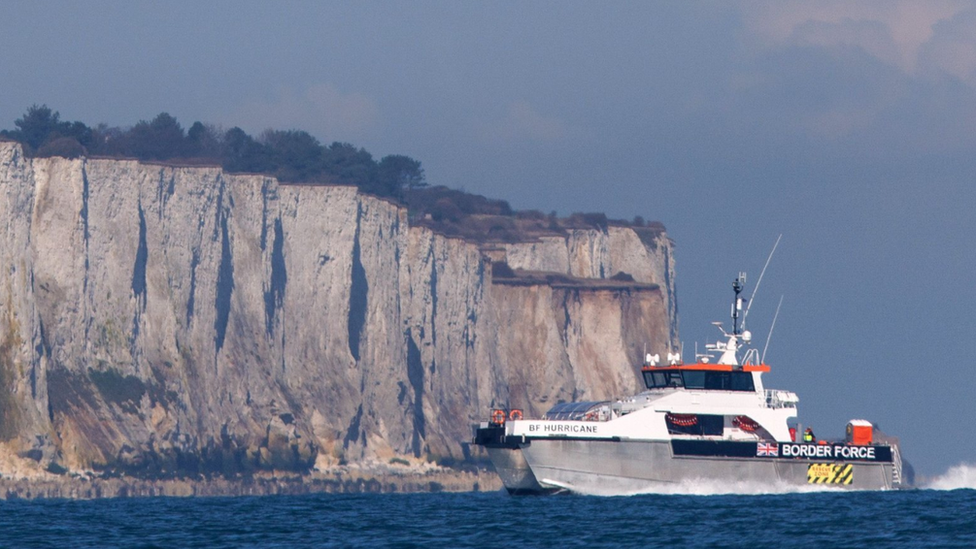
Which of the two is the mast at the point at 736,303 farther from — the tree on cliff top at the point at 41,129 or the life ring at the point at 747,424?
the tree on cliff top at the point at 41,129

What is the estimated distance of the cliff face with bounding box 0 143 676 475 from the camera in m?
Result: 87.9

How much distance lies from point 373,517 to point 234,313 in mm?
49068

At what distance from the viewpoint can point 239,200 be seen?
10288 cm

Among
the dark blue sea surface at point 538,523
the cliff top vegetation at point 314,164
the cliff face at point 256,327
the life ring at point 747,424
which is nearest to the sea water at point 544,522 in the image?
the dark blue sea surface at point 538,523

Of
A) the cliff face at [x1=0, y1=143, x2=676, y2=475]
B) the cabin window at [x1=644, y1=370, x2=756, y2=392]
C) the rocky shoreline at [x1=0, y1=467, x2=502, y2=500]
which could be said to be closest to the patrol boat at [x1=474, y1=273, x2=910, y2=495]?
the cabin window at [x1=644, y1=370, x2=756, y2=392]

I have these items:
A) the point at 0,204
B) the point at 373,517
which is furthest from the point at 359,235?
the point at 373,517

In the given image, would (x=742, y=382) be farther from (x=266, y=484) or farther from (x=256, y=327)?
(x=256, y=327)

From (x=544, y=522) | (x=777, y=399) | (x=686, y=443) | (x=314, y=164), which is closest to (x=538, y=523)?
(x=544, y=522)

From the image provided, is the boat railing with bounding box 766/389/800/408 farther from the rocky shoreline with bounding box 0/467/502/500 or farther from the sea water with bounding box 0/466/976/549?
the rocky shoreline with bounding box 0/467/502/500

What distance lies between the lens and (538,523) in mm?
47844

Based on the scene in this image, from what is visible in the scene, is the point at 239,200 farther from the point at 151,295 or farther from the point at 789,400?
the point at 789,400

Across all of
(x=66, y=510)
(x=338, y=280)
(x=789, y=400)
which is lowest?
(x=66, y=510)

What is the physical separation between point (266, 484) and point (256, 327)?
35.8ft

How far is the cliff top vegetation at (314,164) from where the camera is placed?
378ft
